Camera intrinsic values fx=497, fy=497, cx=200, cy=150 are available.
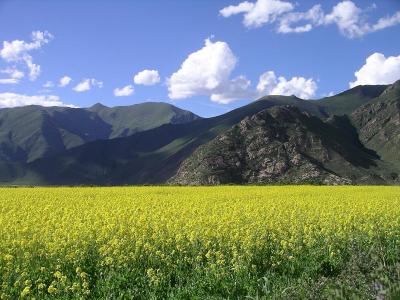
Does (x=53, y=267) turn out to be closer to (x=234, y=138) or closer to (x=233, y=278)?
(x=233, y=278)

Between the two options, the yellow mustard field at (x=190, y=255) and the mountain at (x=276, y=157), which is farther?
the mountain at (x=276, y=157)

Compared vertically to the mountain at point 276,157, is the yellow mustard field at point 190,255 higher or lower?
lower

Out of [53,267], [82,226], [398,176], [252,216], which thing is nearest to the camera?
[53,267]

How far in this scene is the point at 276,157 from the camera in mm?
120938

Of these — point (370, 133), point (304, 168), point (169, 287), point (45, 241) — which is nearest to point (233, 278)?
point (169, 287)

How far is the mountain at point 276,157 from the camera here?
112 meters

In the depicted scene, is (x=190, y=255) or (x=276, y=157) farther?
(x=276, y=157)

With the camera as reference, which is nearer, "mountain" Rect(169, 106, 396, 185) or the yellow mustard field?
the yellow mustard field

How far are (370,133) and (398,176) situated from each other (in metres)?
78.4

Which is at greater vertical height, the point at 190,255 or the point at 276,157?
the point at 276,157

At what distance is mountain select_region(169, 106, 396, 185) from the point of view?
366 feet

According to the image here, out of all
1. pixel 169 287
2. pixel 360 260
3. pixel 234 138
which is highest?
pixel 234 138

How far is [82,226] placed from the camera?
14.0 m

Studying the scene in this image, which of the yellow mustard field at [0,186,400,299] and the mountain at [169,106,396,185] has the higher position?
the mountain at [169,106,396,185]
